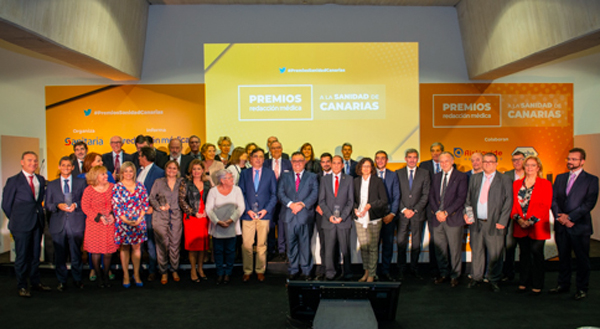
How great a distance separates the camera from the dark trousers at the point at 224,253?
188 inches

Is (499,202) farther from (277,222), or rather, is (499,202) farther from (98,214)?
(98,214)

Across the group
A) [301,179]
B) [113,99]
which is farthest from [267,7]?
[301,179]

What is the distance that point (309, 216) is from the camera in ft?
15.9

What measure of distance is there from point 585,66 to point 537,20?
3.07 m

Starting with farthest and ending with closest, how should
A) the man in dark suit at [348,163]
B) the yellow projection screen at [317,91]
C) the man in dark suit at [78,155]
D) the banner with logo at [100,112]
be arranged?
the banner with logo at [100,112]
the yellow projection screen at [317,91]
the man in dark suit at [348,163]
the man in dark suit at [78,155]

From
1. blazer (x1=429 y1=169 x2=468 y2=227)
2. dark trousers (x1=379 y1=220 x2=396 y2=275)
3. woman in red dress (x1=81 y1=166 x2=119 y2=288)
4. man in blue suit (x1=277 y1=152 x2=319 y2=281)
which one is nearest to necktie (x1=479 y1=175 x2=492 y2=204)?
blazer (x1=429 y1=169 x2=468 y2=227)

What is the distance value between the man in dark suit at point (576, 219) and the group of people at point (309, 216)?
0.01 meters

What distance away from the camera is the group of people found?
437 centimetres

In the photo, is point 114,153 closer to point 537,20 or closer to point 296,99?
point 296,99

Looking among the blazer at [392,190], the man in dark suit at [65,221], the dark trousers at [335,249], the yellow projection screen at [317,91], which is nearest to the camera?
the man in dark suit at [65,221]

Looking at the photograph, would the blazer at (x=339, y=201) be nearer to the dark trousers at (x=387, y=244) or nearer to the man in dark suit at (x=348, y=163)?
the dark trousers at (x=387, y=244)

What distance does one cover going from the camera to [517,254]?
5.22m

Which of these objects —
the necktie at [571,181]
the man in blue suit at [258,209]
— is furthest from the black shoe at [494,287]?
the man in blue suit at [258,209]

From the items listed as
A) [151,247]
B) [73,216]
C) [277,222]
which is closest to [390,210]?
[277,222]
